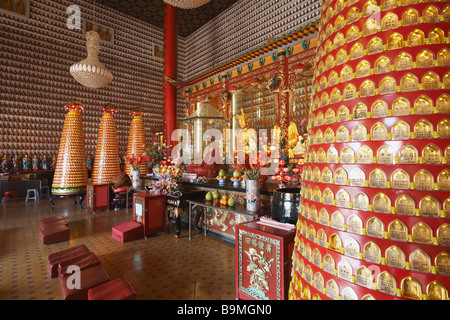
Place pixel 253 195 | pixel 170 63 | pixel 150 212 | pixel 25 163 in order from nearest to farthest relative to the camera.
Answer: pixel 253 195, pixel 150 212, pixel 25 163, pixel 170 63

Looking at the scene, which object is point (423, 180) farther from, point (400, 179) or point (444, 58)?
point (444, 58)

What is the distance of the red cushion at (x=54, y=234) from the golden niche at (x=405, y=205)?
5.08 meters

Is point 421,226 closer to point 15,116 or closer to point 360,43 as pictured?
point 360,43

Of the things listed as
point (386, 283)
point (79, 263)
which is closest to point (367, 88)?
point (386, 283)

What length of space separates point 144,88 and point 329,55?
1330cm

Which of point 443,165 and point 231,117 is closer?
point 443,165

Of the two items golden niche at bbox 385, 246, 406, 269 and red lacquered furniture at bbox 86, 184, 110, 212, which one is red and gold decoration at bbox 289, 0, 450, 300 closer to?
golden niche at bbox 385, 246, 406, 269

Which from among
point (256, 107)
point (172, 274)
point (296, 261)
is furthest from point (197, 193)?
point (256, 107)

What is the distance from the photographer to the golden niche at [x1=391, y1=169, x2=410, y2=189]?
2.27 ft

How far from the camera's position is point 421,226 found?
665 millimetres

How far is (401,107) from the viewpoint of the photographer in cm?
72

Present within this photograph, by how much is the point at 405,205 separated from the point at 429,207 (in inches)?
2.2

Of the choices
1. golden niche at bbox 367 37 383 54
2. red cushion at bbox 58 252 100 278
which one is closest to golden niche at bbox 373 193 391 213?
golden niche at bbox 367 37 383 54

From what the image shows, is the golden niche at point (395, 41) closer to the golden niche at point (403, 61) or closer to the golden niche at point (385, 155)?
the golden niche at point (403, 61)
